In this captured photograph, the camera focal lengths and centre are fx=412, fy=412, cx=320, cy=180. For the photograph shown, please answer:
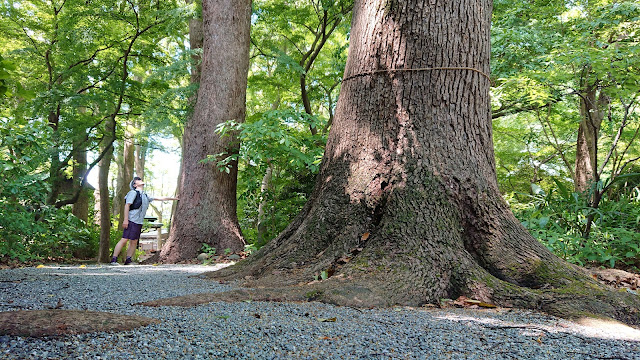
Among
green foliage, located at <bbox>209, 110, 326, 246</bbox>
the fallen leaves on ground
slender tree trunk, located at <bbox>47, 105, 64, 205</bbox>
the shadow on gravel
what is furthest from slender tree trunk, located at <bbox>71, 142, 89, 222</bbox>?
the fallen leaves on ground

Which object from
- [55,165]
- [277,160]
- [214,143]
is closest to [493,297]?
[277,160]

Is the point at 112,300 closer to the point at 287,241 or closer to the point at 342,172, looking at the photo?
the point at 287,241

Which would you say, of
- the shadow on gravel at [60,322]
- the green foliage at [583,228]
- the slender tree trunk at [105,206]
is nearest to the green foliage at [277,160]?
the green foliage at [583,228]

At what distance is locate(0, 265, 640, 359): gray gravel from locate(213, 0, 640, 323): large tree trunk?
35 centimetres

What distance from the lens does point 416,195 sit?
3229 millimetres

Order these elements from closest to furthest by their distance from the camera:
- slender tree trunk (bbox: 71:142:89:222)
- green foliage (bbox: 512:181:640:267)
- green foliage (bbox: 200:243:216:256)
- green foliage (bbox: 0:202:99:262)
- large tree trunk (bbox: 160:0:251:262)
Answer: green foliage (bbox: 0:202:99:262) < green foliage (bbox: 512:181:640:267) < green foliage (bbox: 200:243:216:256) < large tree trunk (bbox: 160:0:251:262) < slender tree trunk (bbox: 71:142:89:222)

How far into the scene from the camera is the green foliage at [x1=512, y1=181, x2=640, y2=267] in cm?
525

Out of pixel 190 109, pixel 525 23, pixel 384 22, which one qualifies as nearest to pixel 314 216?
pixel 384 22

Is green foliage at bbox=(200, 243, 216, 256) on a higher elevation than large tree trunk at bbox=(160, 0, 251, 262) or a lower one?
lower

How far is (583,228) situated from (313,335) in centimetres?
542

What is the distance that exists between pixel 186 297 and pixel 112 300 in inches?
19.1

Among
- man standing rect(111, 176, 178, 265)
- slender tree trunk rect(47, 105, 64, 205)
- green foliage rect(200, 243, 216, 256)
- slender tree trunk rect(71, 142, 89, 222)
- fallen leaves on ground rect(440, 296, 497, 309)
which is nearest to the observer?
fallen leaves on ground rect(440, 296, 497, 309)

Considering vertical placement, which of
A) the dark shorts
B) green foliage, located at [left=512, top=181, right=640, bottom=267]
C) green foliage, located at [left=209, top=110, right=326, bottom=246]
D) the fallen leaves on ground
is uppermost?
green foliage, located at [left=209, top=110, right=326, bottom=246]

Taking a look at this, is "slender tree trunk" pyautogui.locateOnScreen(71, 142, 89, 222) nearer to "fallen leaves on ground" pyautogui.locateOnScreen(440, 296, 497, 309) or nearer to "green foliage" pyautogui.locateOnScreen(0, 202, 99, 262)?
"green foliage" pyautogui.locateOnScreen(0, 202, 99, 262)
